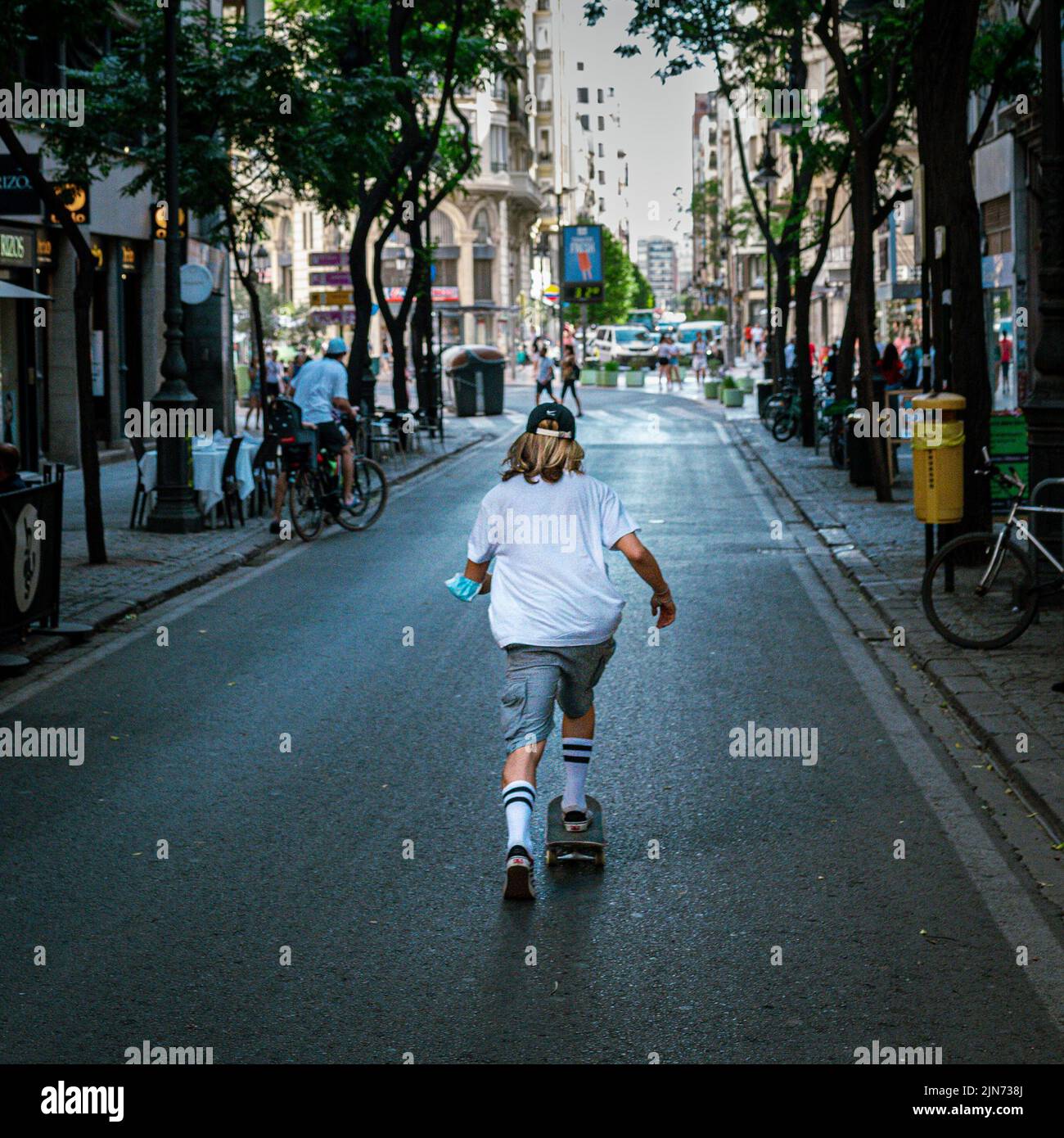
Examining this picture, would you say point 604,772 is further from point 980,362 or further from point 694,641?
point 980,362

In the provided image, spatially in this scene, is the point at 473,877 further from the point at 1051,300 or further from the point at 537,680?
the point at 1051,300

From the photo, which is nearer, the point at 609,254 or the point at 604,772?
the point at 604,772

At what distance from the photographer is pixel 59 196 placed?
16562 mm

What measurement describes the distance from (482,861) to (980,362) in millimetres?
8543

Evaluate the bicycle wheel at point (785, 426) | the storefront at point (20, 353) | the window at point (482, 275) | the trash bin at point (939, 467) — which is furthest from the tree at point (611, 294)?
the trash bin at point (939, 467)

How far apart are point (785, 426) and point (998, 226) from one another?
17.3 ft

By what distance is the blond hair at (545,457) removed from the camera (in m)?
6.36

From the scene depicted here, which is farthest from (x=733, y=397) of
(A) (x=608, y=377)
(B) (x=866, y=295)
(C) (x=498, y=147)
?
(C) (x=498, y=147)

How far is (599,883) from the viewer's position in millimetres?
6387

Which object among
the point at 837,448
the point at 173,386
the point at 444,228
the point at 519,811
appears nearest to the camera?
the point at 519,811

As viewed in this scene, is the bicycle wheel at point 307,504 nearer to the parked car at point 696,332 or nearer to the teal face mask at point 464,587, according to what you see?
the teal face mask at point 464,587

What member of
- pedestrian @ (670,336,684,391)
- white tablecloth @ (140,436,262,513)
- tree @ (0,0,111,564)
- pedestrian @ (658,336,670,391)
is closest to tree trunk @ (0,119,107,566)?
tree @ (0,0,111,564)

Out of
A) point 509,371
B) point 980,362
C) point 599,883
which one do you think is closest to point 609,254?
point 509,371
